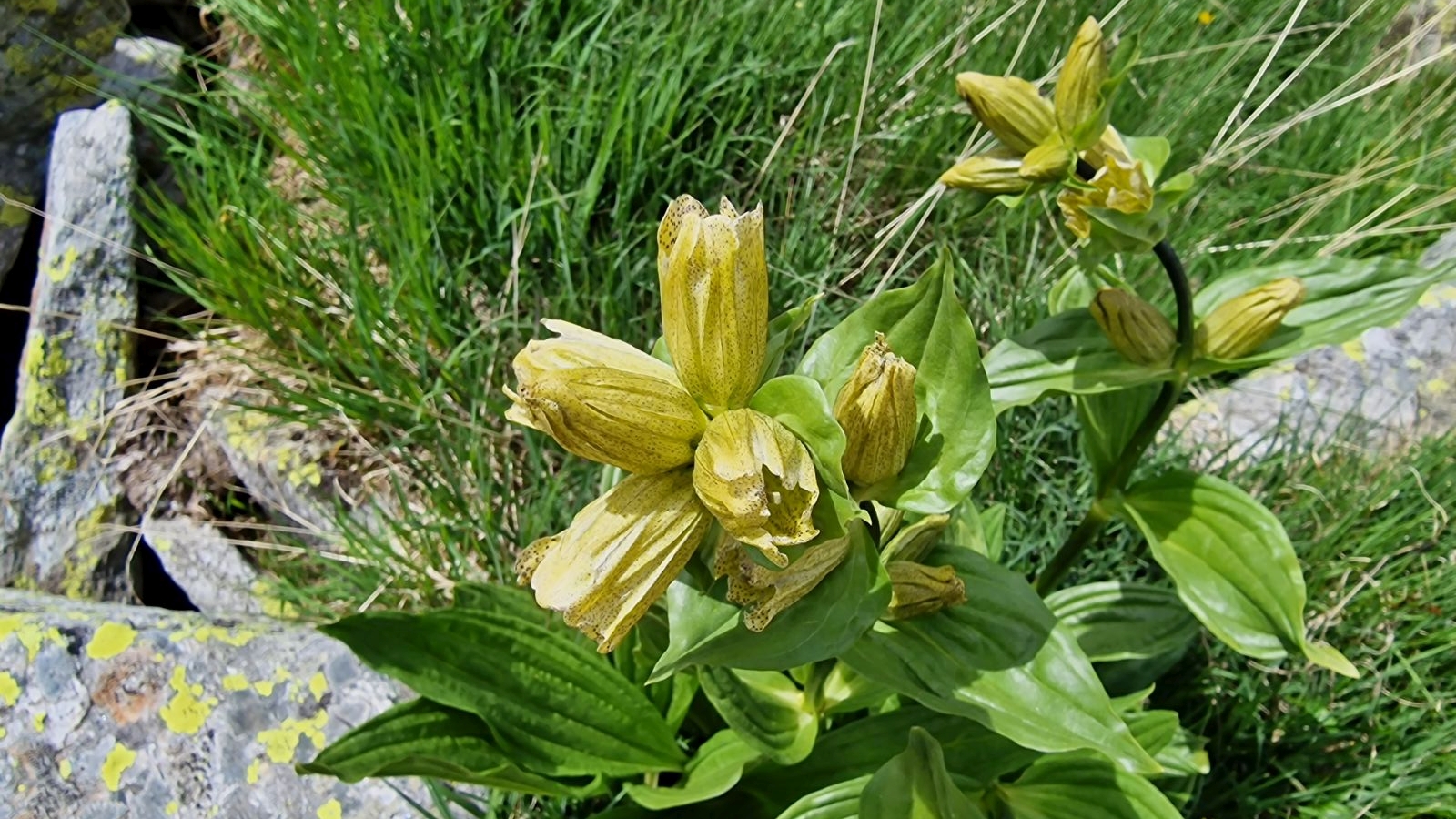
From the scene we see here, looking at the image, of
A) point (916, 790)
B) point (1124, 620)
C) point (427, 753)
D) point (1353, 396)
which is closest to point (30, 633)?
point (427, 753)

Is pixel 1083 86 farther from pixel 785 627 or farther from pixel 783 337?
pixel 785 627

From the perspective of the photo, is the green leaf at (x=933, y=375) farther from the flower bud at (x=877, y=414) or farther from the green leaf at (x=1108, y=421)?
the green leaf at (x=1108, y=421)

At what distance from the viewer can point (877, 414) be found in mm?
892

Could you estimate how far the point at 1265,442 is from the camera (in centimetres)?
213

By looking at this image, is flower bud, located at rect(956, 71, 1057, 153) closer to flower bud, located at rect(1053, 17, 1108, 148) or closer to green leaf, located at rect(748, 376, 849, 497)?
flower bud, located at rect(1053, 17, 1108, 148)

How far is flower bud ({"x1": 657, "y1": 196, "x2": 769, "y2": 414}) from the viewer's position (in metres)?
0.85

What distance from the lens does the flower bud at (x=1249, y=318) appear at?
1325mm

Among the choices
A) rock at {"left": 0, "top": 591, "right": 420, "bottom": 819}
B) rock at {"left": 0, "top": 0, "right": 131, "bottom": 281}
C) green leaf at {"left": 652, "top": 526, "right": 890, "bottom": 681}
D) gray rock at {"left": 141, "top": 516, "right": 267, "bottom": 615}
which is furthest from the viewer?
rock at {"left": 0, "top": 0, "right": 131, "bottom": 281}

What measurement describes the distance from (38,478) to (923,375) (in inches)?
76.2

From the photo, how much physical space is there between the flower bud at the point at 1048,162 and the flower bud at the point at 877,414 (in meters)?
0.45

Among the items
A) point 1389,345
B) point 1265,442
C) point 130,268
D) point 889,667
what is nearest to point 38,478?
point 130,268

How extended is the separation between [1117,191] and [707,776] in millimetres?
933

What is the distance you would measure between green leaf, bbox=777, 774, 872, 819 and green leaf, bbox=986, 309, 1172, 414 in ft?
1.67

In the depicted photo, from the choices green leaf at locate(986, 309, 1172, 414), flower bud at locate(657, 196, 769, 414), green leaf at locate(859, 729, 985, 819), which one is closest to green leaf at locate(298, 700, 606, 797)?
green leaf at locate(859, 729, 985, 819)
